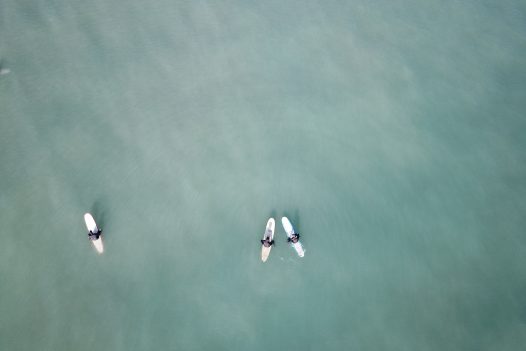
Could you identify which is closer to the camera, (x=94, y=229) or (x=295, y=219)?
(x=94, y=229)

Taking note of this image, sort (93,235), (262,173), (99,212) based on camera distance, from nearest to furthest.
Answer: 1. (93,235)
2. (99,212)
3. (262,173)

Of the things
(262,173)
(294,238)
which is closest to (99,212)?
(262,173)

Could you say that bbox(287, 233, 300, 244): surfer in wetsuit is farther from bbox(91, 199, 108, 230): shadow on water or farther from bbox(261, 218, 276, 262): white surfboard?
bbox(91, 199, 108, 230): shadow on water

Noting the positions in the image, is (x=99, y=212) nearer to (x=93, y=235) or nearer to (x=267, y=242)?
(x=93, y=235)

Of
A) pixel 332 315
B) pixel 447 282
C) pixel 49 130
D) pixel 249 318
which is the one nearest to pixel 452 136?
pixel 447 282

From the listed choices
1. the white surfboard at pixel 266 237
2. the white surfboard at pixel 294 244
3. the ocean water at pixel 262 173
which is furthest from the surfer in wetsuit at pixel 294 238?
the white surfboard at pixel 266 237

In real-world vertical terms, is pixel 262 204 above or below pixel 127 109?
below

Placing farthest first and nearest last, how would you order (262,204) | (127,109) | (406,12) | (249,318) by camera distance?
(406,12) → (127,109) → (262,204) → (249,318)

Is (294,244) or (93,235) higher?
(93,235)

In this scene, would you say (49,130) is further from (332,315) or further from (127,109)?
(332,315)
